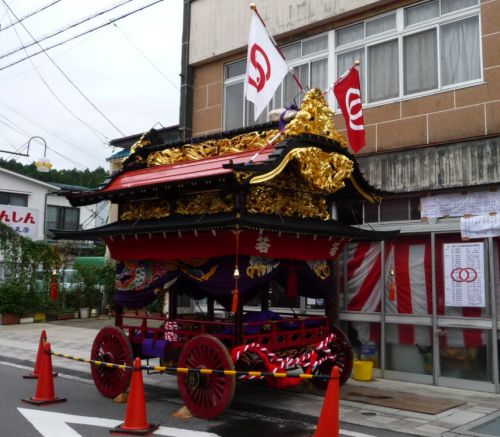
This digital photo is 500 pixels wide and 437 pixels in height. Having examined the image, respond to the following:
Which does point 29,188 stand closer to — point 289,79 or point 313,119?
point 289,79

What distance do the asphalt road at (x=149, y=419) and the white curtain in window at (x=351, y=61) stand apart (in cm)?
672

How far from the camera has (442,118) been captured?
989 cm

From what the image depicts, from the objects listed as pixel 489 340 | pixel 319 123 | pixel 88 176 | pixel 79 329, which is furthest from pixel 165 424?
pixel 88 176

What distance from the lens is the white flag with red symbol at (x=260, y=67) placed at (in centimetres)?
785

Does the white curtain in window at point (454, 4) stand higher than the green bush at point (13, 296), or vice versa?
the white curtain in window at point (454, 4)

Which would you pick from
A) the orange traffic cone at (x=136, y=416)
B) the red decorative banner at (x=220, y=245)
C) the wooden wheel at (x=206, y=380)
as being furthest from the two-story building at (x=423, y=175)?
the orange traffic cone at (x=136, y=416)

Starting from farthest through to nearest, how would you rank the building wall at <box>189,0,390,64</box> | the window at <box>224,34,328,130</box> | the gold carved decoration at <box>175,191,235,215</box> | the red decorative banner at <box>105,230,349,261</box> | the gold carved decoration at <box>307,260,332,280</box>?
the window at <box>224,34,328,130</box>, the building wall at <box>189,0,390,64</box>, the gold carved decoration at <box>307,260,332,280</box>, the gold carved decoration at <box>175,191,235,215</box>, the red decorative banner at <box>105,230,349,261</box>

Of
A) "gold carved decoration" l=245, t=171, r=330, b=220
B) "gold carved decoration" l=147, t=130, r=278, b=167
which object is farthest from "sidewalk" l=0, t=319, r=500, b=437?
"gold carved decoration" l=147, t=130, r=278, b=167

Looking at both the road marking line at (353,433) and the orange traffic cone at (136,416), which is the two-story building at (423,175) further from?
the orange traffic cone at (136,416)

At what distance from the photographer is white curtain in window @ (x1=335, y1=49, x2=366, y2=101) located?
446 inches

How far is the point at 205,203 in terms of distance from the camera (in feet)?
26.3

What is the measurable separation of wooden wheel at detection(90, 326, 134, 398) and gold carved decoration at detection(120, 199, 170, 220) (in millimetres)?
1852

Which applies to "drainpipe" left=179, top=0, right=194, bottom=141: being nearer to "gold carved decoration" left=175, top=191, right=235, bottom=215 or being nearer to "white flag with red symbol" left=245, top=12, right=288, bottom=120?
"gold carved decoration" left=175, top=191, right=235, bottom=215

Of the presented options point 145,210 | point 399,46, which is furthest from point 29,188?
point 399,46
